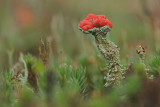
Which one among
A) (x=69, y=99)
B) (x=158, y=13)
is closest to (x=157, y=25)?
(x=158, y=13)

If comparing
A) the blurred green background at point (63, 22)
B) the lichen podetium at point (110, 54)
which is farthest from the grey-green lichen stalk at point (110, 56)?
the blurred green background at point (63, 22)

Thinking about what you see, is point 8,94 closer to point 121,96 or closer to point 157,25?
point 121,96

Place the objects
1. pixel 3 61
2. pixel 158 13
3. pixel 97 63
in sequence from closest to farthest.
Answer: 1. pixel 97 63
2. pixel 3 61
3. pixel 158 13

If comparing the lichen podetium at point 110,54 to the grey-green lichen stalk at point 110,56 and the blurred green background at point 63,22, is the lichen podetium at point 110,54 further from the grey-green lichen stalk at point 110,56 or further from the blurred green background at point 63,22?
the blurred green background at point 63,22

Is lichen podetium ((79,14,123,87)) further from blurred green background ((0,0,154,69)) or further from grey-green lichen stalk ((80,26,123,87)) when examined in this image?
blurred green background ((0,0,154,69))

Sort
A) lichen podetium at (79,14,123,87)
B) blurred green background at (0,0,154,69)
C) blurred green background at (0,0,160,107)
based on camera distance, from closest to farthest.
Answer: blurred green background at (0,0,160,107)
lichen podetium at (79,14,123,87)
blurred green background at (0,0,154,69)

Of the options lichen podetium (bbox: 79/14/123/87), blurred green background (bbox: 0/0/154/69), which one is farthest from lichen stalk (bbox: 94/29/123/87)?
blurred green background (bbox: 0/0/154/69)

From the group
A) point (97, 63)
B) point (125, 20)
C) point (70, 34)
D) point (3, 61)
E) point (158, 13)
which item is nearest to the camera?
point (97, 63)

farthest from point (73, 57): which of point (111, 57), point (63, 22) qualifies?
point (111, 57)
